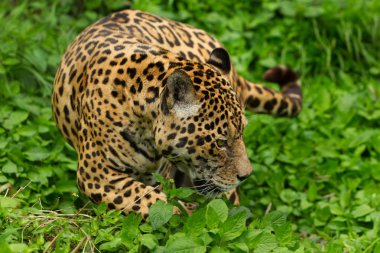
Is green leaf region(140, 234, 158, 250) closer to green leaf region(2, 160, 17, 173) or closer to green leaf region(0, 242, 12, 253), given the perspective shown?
green leaf region(0, 242, 12, 253)

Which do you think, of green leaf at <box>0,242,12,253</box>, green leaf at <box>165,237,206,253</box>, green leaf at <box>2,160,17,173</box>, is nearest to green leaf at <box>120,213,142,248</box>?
green leaf at <box>165,237,206,253</box>

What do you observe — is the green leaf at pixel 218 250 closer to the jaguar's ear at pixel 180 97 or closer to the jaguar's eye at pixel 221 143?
the jaguar's eye at pixel 221 143

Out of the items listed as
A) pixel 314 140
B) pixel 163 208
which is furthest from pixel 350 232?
pixel 163 208

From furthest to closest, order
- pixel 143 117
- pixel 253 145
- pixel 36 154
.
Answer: pixel 253 145 < pixel 36 154 < pixel 143 117

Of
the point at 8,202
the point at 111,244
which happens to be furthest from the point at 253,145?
the point at 8,202

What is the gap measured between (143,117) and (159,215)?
0.79 metres

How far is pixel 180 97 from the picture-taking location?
6.10 meters

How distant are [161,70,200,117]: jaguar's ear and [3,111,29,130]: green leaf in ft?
6.94

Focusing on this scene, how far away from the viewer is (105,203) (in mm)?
6402

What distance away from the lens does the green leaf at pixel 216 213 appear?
597 cm

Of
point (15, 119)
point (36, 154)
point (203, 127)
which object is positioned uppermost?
point (203, 127)

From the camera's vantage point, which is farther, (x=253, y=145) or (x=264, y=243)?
(x=253, y=145)

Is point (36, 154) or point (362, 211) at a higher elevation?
point (36, 154)

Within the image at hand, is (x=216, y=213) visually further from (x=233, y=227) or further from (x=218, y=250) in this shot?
(x=218, y=250)
